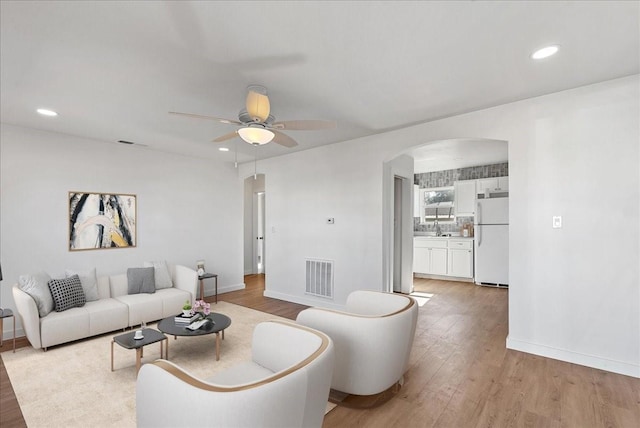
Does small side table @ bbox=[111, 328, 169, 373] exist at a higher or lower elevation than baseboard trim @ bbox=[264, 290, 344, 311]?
higher

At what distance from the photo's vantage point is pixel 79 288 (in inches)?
157

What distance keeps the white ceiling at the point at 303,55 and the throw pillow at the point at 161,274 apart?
2.29 m

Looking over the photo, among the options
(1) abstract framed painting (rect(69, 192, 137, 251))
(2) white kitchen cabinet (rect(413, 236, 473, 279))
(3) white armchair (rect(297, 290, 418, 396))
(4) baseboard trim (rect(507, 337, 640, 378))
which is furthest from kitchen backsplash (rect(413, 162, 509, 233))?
(1) abstract framed painting (rect(69, 192, 137, 251))

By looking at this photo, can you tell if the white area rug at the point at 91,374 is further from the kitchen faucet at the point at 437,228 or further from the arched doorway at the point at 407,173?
the kitchen faucet at the point at 437,228

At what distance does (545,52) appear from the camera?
2.42 metres

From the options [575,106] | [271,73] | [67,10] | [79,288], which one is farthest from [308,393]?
[79,288]

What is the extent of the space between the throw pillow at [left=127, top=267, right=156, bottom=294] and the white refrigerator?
6.32 metres

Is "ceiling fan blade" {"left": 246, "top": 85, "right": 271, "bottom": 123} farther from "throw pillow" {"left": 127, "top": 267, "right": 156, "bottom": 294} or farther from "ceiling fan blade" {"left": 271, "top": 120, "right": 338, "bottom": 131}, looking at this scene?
"throw pillow" {"left": 127, "top": 267, "right": 156, "bottom": 294}

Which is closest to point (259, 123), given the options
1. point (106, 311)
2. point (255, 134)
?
point (255, 134)

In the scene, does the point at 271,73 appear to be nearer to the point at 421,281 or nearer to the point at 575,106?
the point at 575,106

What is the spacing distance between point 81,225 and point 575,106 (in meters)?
6.41

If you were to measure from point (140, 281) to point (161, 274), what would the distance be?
333 millimetres

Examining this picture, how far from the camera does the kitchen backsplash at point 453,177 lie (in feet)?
23.9

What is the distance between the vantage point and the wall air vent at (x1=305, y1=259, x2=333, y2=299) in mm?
5230
